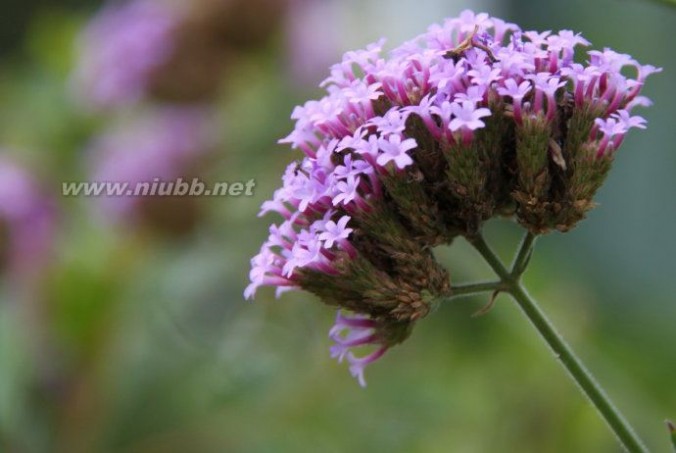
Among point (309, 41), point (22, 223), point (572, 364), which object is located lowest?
point (22, 223)

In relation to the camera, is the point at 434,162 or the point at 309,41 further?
the point at 309,41

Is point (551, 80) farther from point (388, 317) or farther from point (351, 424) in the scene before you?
point (351, 424)

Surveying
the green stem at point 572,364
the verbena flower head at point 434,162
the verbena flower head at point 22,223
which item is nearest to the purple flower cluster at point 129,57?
the verbena flower head at point 22,223

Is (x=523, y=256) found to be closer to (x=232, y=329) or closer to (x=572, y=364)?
(x=572, y=364)

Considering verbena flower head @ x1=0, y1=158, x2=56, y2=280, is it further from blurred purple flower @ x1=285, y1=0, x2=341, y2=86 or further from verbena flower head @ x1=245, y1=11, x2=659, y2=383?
verbena flower head @ x1=245, y1=11, x2=659, y2=383

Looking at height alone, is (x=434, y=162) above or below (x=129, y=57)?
above

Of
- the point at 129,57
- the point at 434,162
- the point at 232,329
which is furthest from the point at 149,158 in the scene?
the point at 434,162
